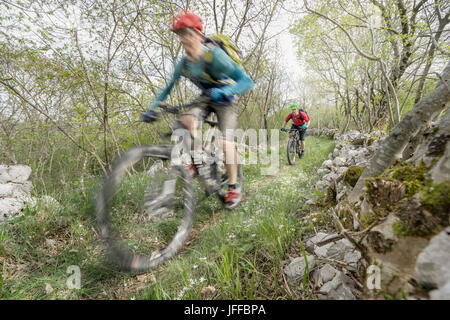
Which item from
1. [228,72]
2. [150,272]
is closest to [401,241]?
[150,272]

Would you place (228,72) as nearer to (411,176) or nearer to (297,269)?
(411,176)

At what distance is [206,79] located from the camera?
2.20 m

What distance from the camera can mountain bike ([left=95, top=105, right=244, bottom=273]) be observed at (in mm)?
1494

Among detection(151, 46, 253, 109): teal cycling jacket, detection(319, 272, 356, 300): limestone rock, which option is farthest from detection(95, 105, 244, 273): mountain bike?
detection(319, 272, 356, 300): limestone rock

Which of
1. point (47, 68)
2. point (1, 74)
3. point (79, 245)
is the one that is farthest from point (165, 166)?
point (1, 74)

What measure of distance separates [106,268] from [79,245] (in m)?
0.52

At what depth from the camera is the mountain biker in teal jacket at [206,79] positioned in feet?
6.47

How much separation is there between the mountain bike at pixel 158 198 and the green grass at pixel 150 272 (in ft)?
0.24

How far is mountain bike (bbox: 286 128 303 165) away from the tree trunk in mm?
4547

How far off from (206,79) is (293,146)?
536cm

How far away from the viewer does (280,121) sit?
47.4 feet

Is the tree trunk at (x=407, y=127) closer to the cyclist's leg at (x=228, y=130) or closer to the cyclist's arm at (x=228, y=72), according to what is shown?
the cyclist's leg at (x=228, y=130)
